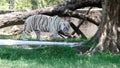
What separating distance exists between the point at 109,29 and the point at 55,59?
2.32 meters

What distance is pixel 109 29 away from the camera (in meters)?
11.2

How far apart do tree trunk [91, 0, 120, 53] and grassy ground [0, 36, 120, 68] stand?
43cm

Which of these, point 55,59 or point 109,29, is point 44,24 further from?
point 55,59

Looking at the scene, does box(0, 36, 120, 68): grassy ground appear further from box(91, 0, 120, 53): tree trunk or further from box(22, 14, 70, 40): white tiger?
box(22, 14, 70, 40): white tiger

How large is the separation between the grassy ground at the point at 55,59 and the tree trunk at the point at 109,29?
1.40 ft

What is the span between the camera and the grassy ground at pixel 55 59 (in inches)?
331

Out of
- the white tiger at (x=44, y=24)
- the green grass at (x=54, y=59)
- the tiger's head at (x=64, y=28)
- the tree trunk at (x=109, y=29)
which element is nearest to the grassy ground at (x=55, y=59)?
the green grass at (x=54, y=59)

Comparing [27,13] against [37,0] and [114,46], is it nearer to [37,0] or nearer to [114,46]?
[114,46]

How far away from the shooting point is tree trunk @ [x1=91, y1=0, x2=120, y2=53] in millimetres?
11070

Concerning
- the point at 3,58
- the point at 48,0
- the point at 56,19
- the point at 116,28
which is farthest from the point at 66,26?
the point at 48,0

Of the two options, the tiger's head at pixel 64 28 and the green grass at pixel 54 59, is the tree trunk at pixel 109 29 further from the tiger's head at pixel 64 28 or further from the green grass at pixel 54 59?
the tiger's head at pixel 64 28

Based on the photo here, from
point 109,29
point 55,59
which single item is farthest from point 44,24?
point 55,59

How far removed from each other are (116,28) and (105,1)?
0.85 m

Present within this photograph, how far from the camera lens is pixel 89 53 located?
10.8 m
